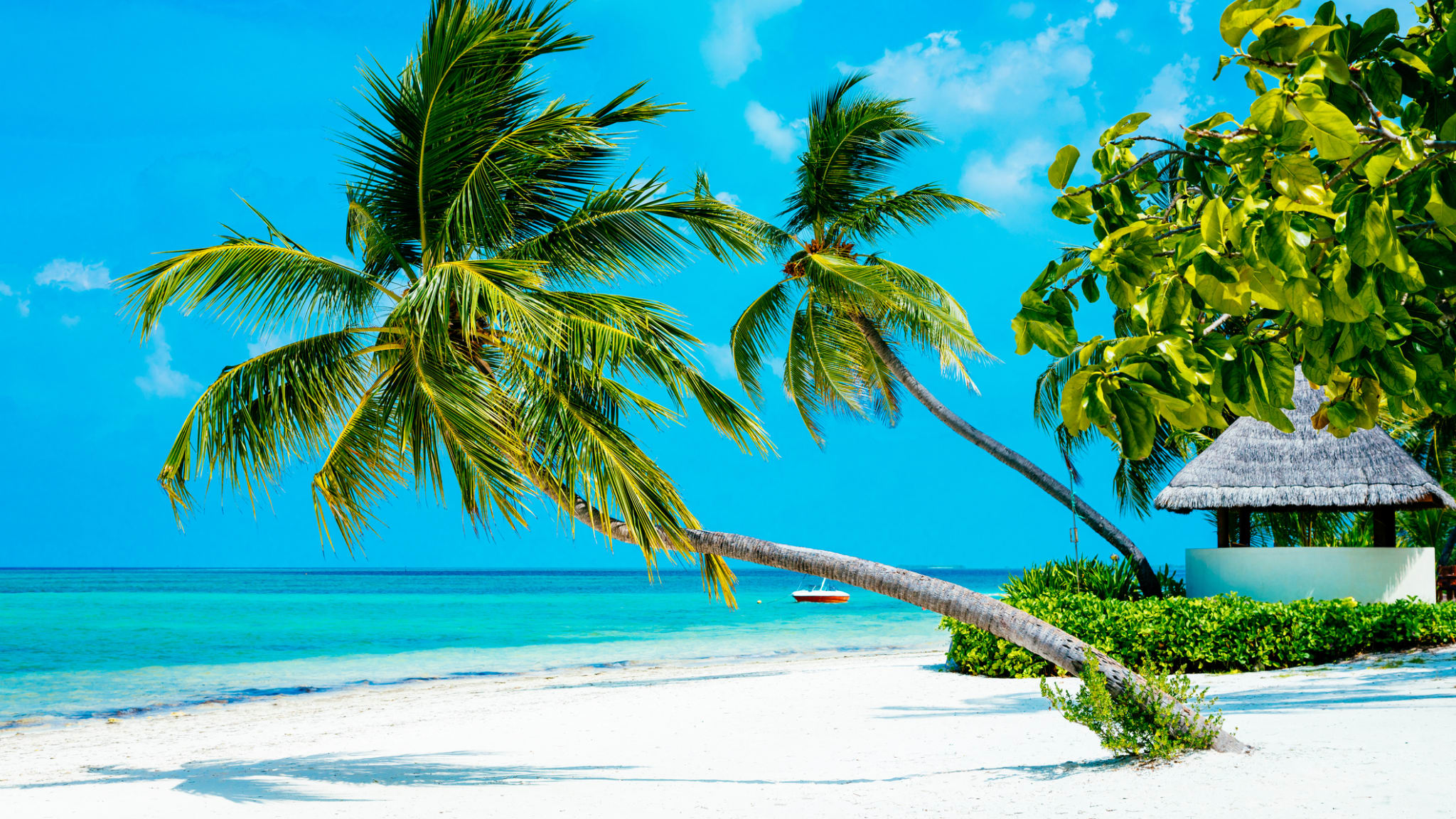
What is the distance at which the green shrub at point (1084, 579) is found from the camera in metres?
12.0

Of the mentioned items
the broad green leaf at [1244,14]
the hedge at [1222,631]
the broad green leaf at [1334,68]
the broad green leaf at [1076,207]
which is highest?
the broad green leaf at [1244,14]

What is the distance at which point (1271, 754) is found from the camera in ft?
18.5

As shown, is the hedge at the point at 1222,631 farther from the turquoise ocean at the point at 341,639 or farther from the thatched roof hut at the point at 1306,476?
the turquoise ocean at the point at 341,639

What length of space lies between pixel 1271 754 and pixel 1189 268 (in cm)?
453

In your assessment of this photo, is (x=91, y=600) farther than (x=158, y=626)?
Yes

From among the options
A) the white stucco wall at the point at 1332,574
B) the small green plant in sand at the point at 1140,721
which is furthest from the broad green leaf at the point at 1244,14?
the white stucco wall at the point at 1332,574

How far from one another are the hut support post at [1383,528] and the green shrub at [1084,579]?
3.22 meters

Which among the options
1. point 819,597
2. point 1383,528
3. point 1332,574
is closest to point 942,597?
point 1332,574

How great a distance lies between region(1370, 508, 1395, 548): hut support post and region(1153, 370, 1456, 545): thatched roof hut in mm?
12

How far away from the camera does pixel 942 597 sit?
5832 millimetres

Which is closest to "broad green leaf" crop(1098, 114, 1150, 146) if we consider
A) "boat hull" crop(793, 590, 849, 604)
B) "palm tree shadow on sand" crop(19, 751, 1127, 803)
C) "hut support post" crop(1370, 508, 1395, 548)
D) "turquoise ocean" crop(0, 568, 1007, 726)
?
"palm tree shadow on sand" crop(19, 751, 1127, 803)

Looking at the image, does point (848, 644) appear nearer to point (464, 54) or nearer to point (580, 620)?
point (580, 620)

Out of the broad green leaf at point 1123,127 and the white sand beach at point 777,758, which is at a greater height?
the broad green leaf at point 1123,127

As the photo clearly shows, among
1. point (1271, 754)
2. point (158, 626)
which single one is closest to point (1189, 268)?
point (1271, 754)
